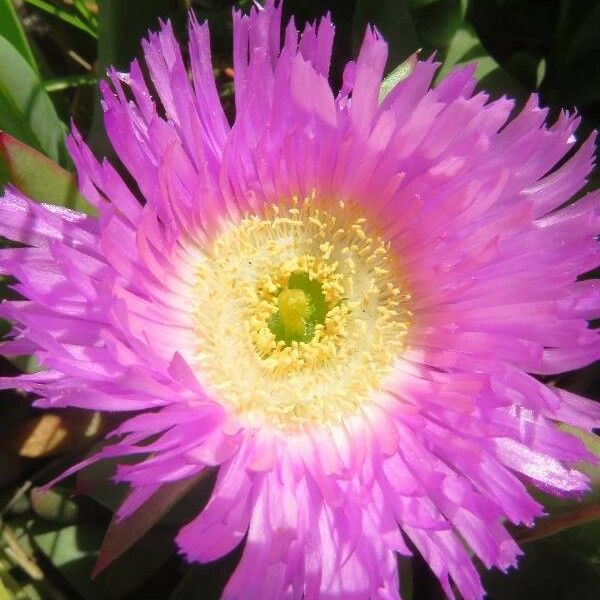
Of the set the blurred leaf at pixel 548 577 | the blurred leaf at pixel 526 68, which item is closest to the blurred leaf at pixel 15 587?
the blurred leaf at pixel 548 577

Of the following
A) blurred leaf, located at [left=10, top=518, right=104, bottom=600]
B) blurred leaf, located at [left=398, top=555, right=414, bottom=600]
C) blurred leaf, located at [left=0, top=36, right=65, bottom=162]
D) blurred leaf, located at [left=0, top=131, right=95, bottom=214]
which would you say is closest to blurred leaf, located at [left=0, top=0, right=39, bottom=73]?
blurred leaf, located at [left=0, top=36, right=65, bottom=162]

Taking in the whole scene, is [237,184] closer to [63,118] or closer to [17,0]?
[63,118]

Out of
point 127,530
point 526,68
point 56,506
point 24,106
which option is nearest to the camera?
point 127,530

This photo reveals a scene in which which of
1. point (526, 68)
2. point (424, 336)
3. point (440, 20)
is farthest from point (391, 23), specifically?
point (424, 336)

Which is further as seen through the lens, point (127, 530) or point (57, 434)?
point (57, 434)

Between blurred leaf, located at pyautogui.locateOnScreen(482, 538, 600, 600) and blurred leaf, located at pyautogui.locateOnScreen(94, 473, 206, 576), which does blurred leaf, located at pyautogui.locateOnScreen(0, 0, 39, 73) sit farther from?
blurred leaf, located at pyautogui.locateOnScreen(482, 538, 600, 600)

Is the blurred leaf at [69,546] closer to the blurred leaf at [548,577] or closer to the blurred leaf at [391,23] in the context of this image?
the blurred leaf at [548,577]

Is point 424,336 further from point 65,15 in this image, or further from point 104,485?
point 65,15
